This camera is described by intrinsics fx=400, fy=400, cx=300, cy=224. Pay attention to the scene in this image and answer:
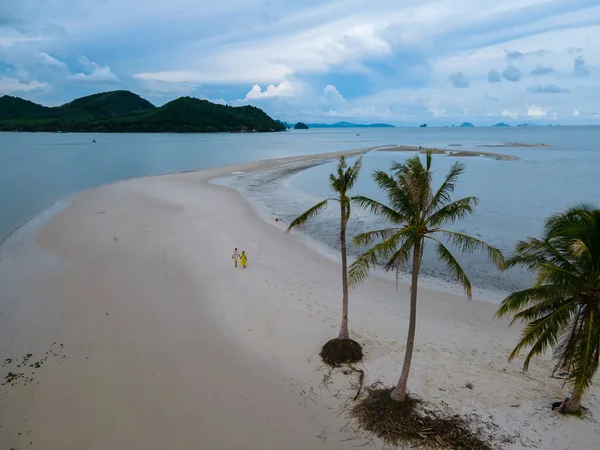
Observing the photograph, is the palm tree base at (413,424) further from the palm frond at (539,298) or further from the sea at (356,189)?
the sea at (356,189)

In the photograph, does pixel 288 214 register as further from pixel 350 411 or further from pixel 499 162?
pixel 499 162

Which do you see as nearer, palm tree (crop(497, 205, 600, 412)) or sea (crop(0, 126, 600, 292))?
palm tree (crop(497, 205, 600, 412))

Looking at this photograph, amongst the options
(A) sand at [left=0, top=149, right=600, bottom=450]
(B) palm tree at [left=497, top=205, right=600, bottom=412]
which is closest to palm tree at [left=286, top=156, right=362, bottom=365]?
(A) sand at [left=0, top=149, right=600, bottom=450]

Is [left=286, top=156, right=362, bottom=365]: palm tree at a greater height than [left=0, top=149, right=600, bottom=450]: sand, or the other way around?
[left=286, top=156, right=362, bottom=365]: palm tree

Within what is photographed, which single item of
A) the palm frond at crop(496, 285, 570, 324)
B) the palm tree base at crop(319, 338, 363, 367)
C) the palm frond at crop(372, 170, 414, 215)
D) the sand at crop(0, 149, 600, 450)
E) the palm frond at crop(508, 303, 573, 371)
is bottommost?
the sand at crop(0, 149, 600, 450)

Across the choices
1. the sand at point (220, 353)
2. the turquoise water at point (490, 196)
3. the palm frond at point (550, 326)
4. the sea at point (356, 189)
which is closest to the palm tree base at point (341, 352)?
the sand at point (220, 353)

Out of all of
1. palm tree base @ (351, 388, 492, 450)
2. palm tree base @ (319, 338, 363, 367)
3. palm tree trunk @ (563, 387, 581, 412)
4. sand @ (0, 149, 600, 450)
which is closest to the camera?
palm tree base @ (351, 388, 492, 450)

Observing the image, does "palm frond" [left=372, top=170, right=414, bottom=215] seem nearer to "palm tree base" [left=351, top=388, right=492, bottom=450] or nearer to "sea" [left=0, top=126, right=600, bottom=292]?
"palm tree base" [left=351, top=388, right=492, bottom=450]

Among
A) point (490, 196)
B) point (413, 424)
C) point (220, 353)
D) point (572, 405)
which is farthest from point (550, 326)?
point (490, 196)
